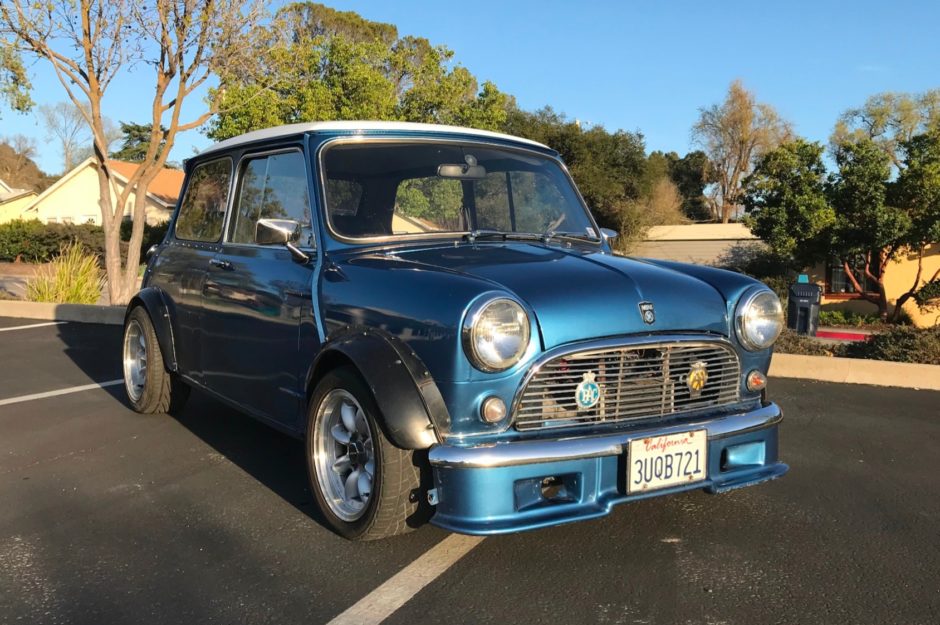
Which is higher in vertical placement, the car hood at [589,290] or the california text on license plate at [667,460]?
the car hood at [589,290]

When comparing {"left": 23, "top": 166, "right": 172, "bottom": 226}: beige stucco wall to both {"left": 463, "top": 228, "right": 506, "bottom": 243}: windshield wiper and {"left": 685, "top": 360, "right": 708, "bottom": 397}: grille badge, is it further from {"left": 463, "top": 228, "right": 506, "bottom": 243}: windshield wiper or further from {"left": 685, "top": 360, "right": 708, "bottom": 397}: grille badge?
{"left": 685, "top": 360, "right": 708, "bottom": 397}: grille badge

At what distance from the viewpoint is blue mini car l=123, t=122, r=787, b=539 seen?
9.56 feet

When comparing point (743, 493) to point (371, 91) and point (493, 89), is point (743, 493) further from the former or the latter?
point (493, 89)

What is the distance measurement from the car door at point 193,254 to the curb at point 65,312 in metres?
7.03

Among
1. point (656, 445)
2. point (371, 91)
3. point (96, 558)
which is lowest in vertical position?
point (96, 558)

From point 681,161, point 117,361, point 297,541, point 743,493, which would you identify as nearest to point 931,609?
point 743,493

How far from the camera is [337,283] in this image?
354 centimetres

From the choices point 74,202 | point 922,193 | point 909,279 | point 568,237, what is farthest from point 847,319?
point 74,202

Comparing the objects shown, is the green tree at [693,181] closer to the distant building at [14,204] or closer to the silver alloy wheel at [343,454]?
the distant building at [14,204]

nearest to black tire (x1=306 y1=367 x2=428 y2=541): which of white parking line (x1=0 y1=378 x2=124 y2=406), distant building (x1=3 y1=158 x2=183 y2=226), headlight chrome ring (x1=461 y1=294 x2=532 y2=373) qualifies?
headlight chrome ring (x1=461 y1=294 x2=532 y2=373)

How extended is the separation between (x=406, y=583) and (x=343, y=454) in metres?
0.68

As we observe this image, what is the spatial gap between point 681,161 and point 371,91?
33090 millimetres

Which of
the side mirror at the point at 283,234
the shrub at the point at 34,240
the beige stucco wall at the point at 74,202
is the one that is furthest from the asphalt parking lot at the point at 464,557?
the beige stucco wall at the point at 74,202

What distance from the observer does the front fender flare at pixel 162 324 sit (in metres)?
5.20
